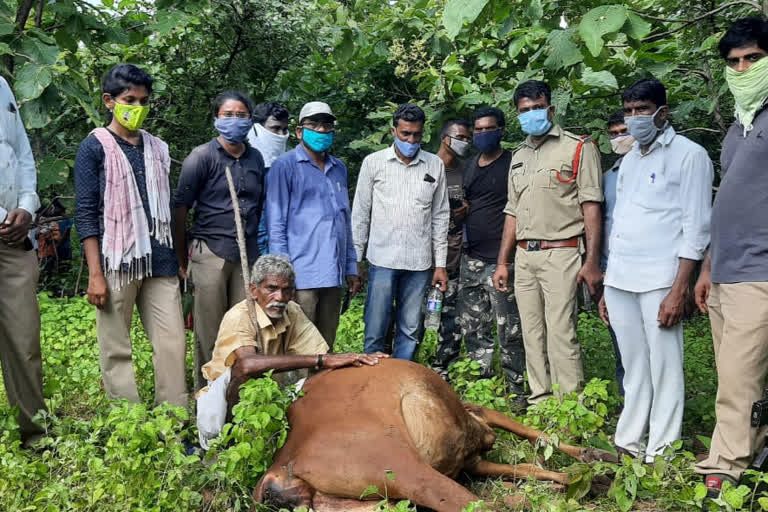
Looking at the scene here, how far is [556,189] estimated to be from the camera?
4.83m

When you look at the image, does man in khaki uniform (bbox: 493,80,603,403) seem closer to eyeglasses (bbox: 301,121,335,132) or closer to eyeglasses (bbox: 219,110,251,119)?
eyeglasses (bbox: 301,121,335,132)

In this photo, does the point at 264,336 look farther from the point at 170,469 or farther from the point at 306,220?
the point at 306,220

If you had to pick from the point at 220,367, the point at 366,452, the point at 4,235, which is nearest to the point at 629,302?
the point at 366,452

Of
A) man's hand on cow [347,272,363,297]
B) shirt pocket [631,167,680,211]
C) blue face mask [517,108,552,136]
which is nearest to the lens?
shirt pocket [631,167,680,211]

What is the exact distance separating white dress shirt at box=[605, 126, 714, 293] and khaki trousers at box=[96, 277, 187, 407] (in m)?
2.56

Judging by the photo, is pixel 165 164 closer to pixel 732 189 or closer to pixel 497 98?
pixel 497 98

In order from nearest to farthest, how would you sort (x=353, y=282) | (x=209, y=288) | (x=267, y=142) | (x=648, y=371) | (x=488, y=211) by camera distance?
1. (x=648, y=371)
2. (x=209, y=288)
3. (x=353, y=282)
4. (x=488, y=211)
5. (x=267, y=142)

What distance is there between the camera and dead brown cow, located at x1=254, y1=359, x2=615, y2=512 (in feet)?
10.4

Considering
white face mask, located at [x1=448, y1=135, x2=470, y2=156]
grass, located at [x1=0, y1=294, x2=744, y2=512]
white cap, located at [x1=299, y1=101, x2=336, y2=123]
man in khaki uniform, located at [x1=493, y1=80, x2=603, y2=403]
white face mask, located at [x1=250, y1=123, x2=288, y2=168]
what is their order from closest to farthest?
grass, located at [x1=0, y1=294, x2=744, y2=512]
man in khaki uniform, located at [x1=493, y1=80, x2=603, y2=403]
white cap, located at [x1=299, y1=101, x2=336, y2=123]
white face mask, located at [x1=250, y1=123, x2=288, y2=168]
white face mask, located at [x1=448, y1=135, x2=470, y2=156]

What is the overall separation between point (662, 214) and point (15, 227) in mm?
3458

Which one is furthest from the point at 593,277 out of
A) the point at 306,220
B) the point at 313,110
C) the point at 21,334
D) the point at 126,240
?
the point at 21,334

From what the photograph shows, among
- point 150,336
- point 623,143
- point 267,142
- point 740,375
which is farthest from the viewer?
point 267,142

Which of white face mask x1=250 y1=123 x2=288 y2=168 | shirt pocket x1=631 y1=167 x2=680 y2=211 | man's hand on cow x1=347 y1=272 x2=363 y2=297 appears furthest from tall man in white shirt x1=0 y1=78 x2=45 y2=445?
shirt pocket x1=631 y1=167 x2=680 y2=211

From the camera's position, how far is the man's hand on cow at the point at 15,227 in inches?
156
